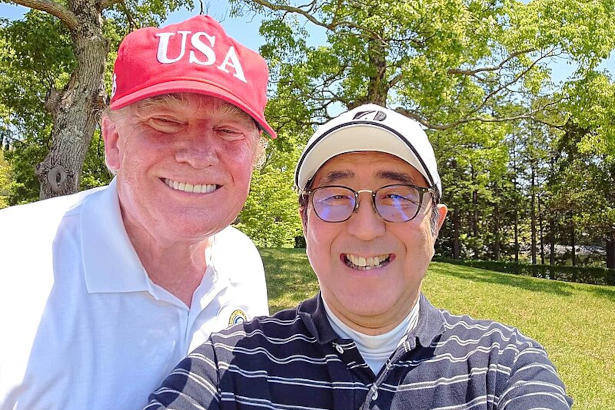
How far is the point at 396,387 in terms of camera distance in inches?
66.1

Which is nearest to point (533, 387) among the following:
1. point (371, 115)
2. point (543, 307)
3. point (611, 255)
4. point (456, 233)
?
point (371, 115)

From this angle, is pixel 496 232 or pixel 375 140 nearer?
pixel 375 140

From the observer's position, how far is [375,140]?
1834mm

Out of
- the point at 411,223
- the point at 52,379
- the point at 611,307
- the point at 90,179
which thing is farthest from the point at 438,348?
the point at 90,179

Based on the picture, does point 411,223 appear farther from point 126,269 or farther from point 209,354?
point 126,269

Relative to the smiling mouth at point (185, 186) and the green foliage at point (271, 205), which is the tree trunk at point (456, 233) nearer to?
the green foliage at point (271, 205)

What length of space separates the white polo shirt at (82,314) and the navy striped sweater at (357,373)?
0.62 feet

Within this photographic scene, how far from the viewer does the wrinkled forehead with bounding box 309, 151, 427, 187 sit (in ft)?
6.11

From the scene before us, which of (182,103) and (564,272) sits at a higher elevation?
(182,103)

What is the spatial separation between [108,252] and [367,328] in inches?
41.0

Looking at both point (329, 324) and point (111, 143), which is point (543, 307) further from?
point (111, 143)

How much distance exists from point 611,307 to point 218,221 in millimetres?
15037

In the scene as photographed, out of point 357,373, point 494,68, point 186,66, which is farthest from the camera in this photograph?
point 494,68

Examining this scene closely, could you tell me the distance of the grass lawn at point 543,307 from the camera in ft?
25.3
